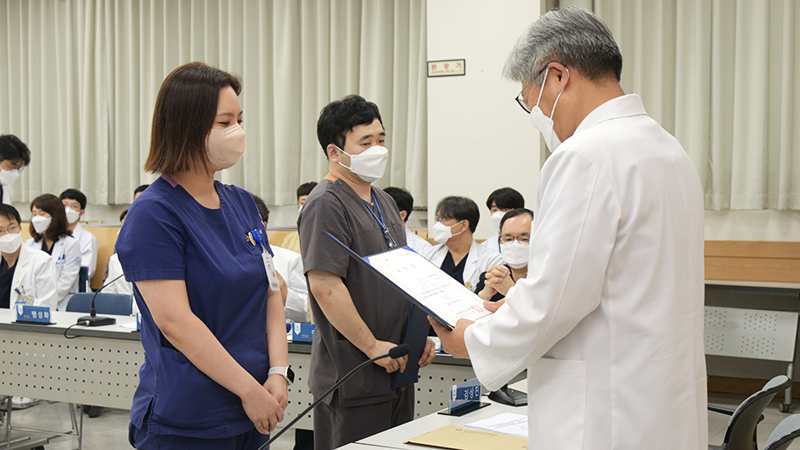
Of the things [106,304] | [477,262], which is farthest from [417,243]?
[106,304]

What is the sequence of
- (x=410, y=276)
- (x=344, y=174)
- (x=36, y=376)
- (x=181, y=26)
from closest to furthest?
(x=410, y=276), (x=344, y=174), (x=36, y=376), (x=181, y=26)

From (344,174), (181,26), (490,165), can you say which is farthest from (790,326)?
(181,26)

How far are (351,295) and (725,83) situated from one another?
4.20 meters

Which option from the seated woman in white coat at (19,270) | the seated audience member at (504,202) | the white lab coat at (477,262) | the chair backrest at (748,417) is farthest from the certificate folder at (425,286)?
the seated woman in white coat at (19,270)

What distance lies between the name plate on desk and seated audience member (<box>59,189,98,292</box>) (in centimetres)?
224

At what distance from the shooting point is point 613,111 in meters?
1.19

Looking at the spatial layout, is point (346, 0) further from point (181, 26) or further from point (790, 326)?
point (790, 326)

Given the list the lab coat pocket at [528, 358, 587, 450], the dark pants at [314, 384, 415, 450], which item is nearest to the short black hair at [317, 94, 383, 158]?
the dark pants at [314, 384, 415, 450]

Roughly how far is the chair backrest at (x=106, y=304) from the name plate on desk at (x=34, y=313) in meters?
0.64

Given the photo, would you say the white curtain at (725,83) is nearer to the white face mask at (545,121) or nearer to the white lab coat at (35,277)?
the white face mask at (545,121)

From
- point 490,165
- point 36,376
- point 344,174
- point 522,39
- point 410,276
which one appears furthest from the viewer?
point 490,165

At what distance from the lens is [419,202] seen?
5852mm

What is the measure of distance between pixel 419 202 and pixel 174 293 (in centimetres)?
450

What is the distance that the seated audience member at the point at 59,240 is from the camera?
207 inches
